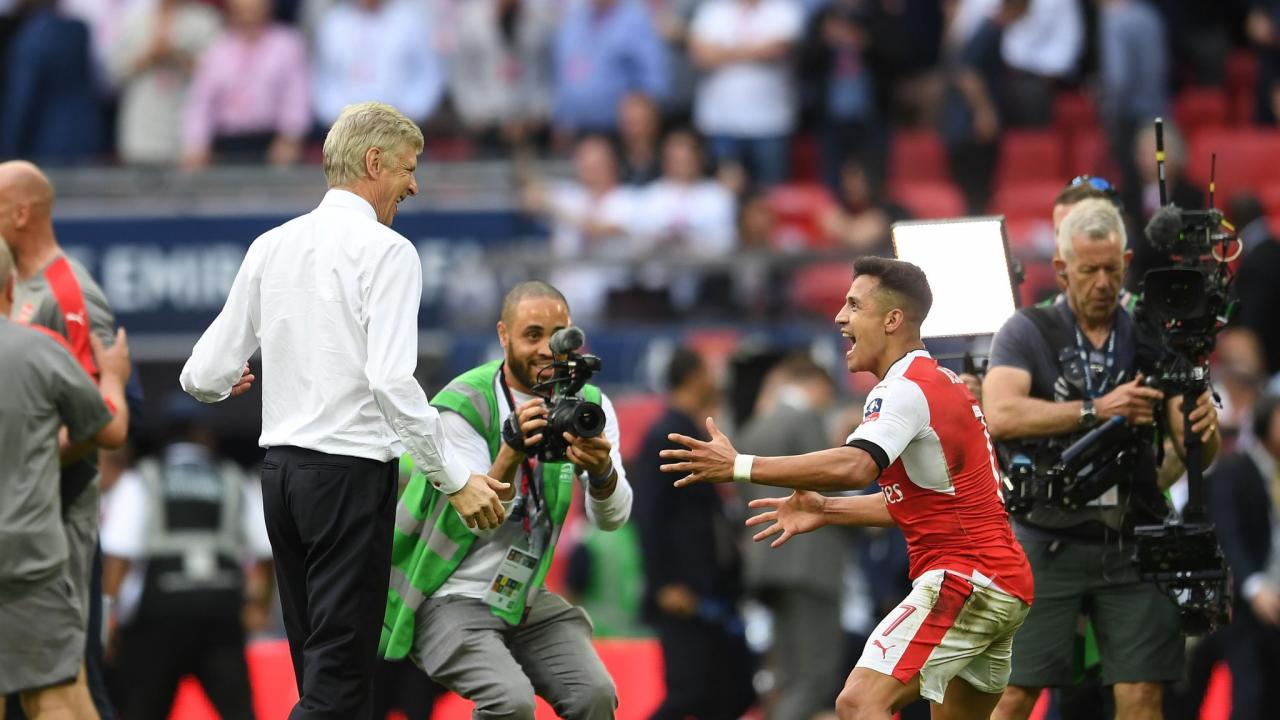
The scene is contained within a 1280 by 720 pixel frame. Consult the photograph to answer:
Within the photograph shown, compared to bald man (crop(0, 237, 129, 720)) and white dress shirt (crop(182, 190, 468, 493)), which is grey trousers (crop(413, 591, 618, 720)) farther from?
bald man (crop(0, 237, 129, 720))

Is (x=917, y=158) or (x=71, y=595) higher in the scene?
(x=917, y=158)

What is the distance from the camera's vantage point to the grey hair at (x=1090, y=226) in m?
7.58

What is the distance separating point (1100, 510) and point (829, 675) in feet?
11.2

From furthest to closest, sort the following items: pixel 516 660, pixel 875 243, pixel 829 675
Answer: pixel 875 243
pixel 829 675
pixel 516 660

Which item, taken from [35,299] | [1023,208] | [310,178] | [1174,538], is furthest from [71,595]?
[1023,208]

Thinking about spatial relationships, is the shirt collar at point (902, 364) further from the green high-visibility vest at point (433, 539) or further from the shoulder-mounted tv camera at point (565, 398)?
the green high-visibility vest at point (433, 539)

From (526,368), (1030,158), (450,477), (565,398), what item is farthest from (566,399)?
(1030,158)

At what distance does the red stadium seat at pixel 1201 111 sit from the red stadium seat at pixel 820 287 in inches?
168

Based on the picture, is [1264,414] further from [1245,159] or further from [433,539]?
[1245,159]

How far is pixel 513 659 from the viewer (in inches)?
280

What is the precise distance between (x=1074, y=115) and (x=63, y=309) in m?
10.2

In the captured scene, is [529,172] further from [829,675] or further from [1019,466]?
[1019,466]

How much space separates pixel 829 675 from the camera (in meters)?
10.9

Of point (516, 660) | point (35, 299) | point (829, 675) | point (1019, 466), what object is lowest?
point (829, 675)
